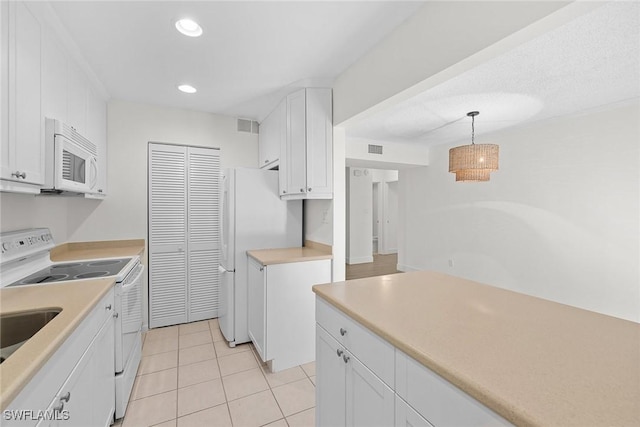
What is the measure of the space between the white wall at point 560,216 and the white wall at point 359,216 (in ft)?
7.67

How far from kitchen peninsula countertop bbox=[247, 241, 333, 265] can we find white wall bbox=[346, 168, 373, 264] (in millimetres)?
3914

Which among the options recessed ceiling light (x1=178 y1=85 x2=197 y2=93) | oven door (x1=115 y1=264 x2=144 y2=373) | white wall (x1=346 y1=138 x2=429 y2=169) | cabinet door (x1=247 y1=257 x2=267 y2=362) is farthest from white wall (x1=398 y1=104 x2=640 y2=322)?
oven door (x1=115 y1=264 x2=144 y2=373)

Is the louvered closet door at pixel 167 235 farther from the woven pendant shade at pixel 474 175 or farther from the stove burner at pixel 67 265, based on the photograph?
the woven pendant shade at pixel 474 175

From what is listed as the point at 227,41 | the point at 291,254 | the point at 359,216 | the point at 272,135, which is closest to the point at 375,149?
the point at 272,135

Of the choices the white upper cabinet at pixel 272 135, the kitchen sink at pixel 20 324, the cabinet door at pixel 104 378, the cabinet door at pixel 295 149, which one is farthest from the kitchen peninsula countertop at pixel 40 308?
the white upper cabinet at pixel 272 135

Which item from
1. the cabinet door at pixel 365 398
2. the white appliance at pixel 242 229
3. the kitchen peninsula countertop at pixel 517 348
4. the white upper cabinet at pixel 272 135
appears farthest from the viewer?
the white upper cabinet at pixel 272 135

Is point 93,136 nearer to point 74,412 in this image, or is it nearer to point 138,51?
point 138,51

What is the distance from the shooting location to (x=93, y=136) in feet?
7.93

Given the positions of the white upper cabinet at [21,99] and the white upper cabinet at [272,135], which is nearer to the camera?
the white upper cabinet at [21,99]

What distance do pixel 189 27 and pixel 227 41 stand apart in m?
0.25

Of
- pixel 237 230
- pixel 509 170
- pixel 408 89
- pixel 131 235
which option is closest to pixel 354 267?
pixel 509 170

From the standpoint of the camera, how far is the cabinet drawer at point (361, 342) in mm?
950

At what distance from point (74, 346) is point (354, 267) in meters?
5.70

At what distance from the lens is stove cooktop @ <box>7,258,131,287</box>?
1.71 metres
